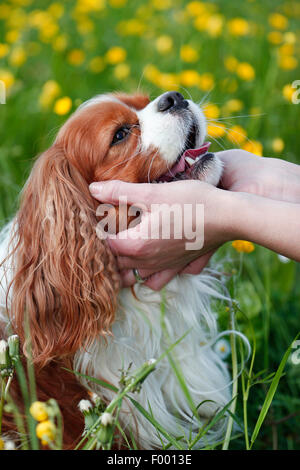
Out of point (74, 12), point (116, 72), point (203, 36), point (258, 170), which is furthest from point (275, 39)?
point (258, 170)

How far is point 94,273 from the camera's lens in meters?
1.91

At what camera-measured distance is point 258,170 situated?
7.10ft

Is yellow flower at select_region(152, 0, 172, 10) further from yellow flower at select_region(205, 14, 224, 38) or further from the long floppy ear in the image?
the long floppy ear

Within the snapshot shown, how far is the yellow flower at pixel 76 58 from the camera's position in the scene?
4.09 metres

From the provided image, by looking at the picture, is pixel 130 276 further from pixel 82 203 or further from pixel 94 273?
pixel 82 203

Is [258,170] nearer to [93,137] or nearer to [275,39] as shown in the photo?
[93,137]

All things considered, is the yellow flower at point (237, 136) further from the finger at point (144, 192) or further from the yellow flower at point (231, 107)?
the finger at point (144, 192)

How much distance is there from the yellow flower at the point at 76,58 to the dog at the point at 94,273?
213 centimetres

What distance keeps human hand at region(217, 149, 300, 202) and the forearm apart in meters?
0.30

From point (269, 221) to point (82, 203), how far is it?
0.63 metres

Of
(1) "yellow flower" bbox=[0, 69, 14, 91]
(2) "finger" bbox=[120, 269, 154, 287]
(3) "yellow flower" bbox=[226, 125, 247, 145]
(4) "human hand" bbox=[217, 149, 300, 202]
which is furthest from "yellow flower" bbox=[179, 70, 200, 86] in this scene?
(2) "finger" bbox=[120, 269, 154, 287]

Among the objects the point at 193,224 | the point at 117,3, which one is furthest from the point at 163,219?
the point at 117,3

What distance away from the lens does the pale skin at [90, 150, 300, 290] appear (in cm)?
182
